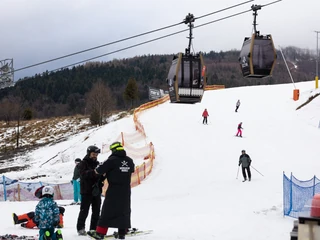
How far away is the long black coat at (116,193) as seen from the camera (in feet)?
26.0

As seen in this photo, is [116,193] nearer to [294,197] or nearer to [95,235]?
[95,235]

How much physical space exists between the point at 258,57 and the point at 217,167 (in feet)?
33.8

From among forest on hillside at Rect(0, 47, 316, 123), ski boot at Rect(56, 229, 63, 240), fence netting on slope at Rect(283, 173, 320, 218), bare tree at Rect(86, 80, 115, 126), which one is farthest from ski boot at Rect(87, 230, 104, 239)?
forest on hillside at Rect(0, 47, 316, 123)

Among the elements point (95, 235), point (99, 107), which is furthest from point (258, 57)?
point (99, 107)

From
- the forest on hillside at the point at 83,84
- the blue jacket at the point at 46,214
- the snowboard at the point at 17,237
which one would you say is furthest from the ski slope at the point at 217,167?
the forest on hillside at the point at 83,84

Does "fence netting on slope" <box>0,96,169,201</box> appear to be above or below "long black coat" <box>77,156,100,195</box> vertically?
below

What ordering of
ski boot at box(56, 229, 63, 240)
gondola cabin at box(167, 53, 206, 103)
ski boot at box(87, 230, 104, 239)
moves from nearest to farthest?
ski boot at box(56, 229, 63, 240) → ski boot at box(87, 230, 104, 239) → gondola cabin at box(167, 53, 206, 103)

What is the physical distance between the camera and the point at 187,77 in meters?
16.3

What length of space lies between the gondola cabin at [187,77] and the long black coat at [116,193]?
8411 millimetres

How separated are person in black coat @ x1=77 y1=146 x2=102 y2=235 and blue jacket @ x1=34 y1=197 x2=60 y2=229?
0.93m

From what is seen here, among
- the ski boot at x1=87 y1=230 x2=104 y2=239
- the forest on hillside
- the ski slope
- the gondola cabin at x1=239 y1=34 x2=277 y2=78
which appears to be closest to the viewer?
the ski boot at x1=87 y1=230 x2=104 y2=239

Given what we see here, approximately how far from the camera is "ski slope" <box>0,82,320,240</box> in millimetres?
11258

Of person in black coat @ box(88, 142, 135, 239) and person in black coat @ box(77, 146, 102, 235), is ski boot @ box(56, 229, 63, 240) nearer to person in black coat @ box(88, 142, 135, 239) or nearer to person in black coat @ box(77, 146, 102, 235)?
person in black coat @ box(88, 142, 135, 239)

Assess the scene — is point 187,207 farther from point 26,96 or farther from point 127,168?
point 26,96
